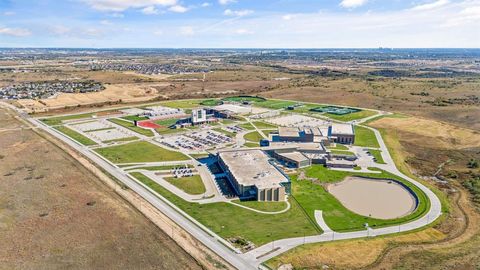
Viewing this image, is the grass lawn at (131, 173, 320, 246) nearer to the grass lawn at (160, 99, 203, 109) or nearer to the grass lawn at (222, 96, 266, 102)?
the grass lawn at (160, 99, 203, 109)

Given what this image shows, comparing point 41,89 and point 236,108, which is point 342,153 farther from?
point 41,89

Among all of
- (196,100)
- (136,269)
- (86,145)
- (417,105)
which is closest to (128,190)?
(136,269)

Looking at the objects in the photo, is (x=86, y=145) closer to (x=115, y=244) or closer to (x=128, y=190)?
(x=128, y=190)

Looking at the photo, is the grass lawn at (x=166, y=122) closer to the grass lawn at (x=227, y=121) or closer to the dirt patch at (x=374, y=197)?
the grass lawn at (x=227, y=121)

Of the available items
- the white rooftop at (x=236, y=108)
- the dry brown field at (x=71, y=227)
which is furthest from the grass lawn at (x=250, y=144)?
the dry brown field at (x=71, y=227)

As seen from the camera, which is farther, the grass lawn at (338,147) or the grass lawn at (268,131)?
the grass lawn at (268,131)

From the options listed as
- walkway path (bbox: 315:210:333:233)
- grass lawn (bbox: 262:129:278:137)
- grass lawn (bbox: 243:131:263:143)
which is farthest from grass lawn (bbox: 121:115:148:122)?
walkway path (bbox: 315:210:333:233)
